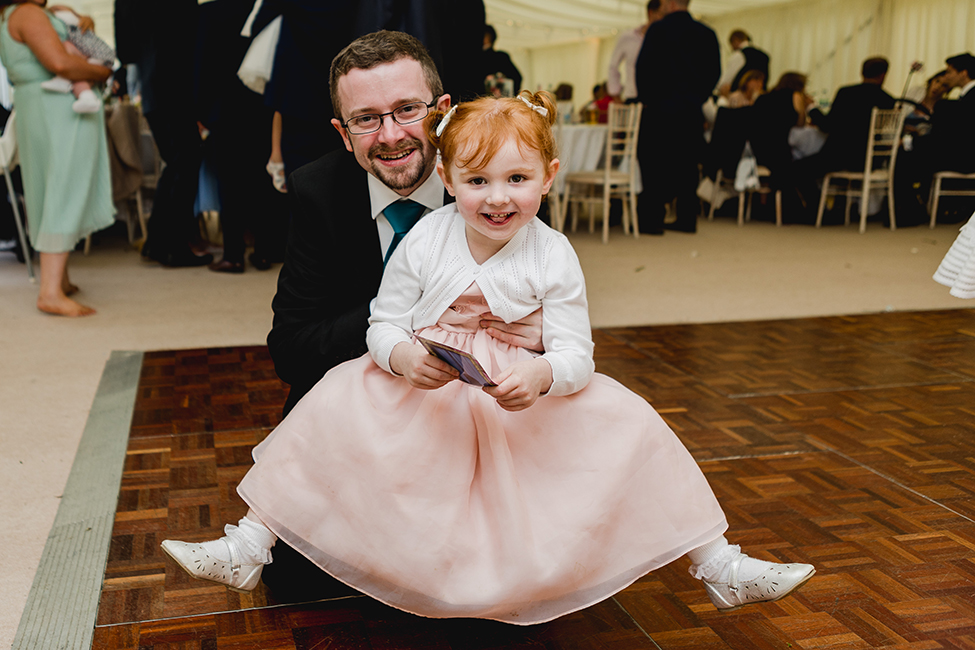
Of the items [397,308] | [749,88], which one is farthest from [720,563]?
[749,88]

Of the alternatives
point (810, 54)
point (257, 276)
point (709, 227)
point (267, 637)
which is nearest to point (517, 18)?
point (810, 54)

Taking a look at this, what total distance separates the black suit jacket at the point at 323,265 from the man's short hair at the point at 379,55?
15 centimetres

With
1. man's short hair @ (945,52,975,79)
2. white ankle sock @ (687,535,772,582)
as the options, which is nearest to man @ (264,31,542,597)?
white ankle sock @ (687,535,772,582)

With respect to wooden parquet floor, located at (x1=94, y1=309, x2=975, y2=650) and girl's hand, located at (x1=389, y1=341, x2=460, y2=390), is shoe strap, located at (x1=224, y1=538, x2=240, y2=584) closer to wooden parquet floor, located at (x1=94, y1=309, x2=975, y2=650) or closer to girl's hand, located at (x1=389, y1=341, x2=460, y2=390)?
wooden parquet floor, located at (x1=94, y1=309, x2=975, y2=650)

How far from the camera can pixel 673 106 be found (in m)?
6.40

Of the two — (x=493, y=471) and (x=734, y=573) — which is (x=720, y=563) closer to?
(x=734, y=573)

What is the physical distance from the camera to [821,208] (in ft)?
24.0

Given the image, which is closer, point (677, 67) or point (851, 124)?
point (677, 67)

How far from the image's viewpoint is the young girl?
1228 mm

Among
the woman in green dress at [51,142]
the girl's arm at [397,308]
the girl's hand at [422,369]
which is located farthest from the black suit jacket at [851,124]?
the girl's hand at [422,369]

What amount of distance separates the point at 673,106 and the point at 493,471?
5620mm

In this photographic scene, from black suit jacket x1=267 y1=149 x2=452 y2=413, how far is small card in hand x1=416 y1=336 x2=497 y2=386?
0.47 meters

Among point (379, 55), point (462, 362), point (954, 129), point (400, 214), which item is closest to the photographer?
point (462, 362)

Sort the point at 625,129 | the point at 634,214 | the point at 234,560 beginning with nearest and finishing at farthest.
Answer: the point at 234,560 < the point at 625,129 < the point at 634,214
